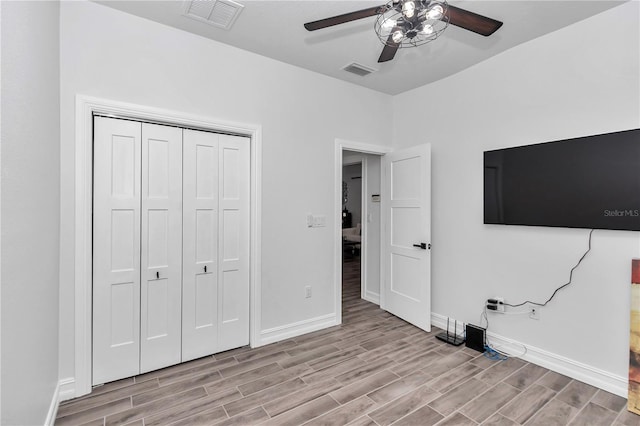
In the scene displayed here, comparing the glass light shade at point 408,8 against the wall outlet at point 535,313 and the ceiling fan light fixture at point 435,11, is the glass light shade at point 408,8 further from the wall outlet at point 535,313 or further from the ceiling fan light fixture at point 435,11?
the wall outlet at point 535,313

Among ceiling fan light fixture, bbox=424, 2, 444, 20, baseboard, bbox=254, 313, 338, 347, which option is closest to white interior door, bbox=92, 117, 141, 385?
baseboard, bbox=254, 313, 338, 347

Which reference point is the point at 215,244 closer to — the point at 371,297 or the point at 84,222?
the point at 84,222

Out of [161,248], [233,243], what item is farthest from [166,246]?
[233,243]

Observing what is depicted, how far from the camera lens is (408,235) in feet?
11.9

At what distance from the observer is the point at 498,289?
3.00 meters

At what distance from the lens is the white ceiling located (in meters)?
2.28

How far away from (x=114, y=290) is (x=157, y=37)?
Answer: 2087mm

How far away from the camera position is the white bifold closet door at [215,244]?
2709 mm

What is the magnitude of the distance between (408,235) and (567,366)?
1.80 metres

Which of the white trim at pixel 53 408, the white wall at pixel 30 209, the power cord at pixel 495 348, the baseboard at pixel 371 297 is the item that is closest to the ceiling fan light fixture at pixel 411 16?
the white wall at pixel 30 209

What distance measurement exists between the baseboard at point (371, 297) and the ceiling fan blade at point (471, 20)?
136 inches

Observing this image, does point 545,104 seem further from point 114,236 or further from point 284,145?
point 114,236

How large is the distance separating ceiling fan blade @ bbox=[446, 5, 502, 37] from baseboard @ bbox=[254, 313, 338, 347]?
9.68 ft

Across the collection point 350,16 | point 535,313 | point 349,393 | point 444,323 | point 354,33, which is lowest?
point 349,393
